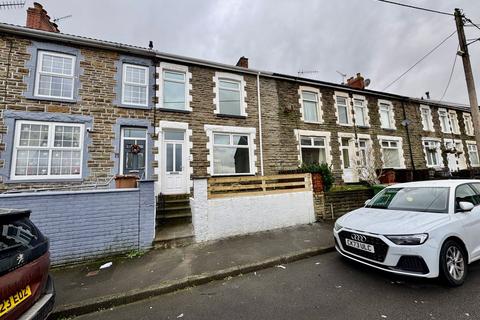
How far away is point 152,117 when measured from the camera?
831cm

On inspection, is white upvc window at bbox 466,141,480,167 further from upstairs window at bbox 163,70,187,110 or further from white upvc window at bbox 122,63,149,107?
white upvc window at bbox 122,63,149,107

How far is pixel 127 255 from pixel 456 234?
636 cm

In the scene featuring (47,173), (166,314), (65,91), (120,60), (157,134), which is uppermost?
(120,60)

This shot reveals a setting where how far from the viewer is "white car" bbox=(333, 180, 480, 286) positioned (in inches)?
118

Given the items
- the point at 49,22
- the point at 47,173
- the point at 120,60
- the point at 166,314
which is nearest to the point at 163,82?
the point at 120,60

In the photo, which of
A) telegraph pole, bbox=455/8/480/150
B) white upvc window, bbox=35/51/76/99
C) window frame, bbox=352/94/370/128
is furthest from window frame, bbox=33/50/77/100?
telegraph pole, bbox=455/8/480/150

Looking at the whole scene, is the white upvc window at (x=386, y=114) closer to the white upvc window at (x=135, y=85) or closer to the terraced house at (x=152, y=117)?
the terraced house at (x=152, y=117)

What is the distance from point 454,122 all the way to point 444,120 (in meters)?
1.31

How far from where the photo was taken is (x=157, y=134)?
8273 millimetres

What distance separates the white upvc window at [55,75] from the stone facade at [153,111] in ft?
0.83

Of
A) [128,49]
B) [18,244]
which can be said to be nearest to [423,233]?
[18,244]

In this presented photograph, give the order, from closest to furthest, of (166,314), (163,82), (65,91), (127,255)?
1. (166,314)
2. (127,255)
3. (65,91)
4. (163,82)

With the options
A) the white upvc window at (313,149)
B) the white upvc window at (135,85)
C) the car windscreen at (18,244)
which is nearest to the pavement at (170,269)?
the car windscreen at (18,244)

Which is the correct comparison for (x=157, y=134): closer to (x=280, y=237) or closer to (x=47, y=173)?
(x=47, y=173)
